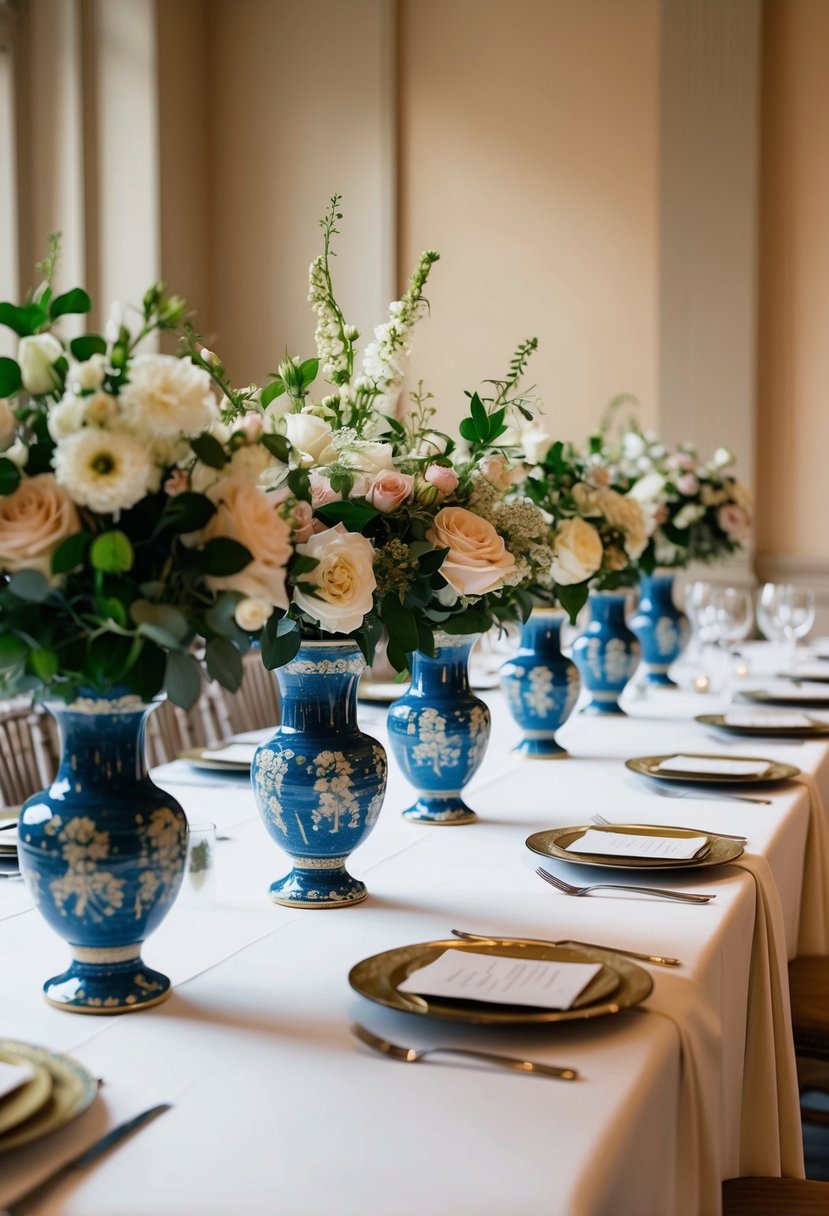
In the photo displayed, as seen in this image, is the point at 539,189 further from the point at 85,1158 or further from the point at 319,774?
the point at 85,1158

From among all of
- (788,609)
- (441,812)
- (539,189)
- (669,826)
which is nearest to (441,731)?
(441,812)

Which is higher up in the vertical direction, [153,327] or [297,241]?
[297,241]

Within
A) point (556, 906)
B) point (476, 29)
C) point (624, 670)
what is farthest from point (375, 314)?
point (556, 906)

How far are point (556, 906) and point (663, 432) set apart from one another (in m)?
4.63

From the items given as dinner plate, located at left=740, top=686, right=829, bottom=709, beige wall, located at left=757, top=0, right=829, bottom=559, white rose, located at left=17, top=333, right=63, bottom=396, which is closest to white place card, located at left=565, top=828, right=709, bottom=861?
white rose, located at left=17, top=333, right=63, bottom=396

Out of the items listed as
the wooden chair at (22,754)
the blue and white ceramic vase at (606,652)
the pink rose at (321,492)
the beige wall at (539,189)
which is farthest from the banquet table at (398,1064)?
the beige wall at (539,189)

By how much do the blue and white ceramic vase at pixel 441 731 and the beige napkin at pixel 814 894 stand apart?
0.66 metres

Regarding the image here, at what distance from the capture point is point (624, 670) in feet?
10.6

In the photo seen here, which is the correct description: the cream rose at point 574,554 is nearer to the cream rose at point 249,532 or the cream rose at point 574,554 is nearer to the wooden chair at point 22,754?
the wooden chair at point 22,754

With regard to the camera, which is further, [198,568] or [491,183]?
[491,183]

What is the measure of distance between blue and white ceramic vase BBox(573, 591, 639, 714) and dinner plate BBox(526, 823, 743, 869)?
1153mm

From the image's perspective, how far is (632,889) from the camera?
169 cm

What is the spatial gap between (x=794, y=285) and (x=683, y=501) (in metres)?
2.55

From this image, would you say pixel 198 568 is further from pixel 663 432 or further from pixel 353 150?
pixel 353 150
